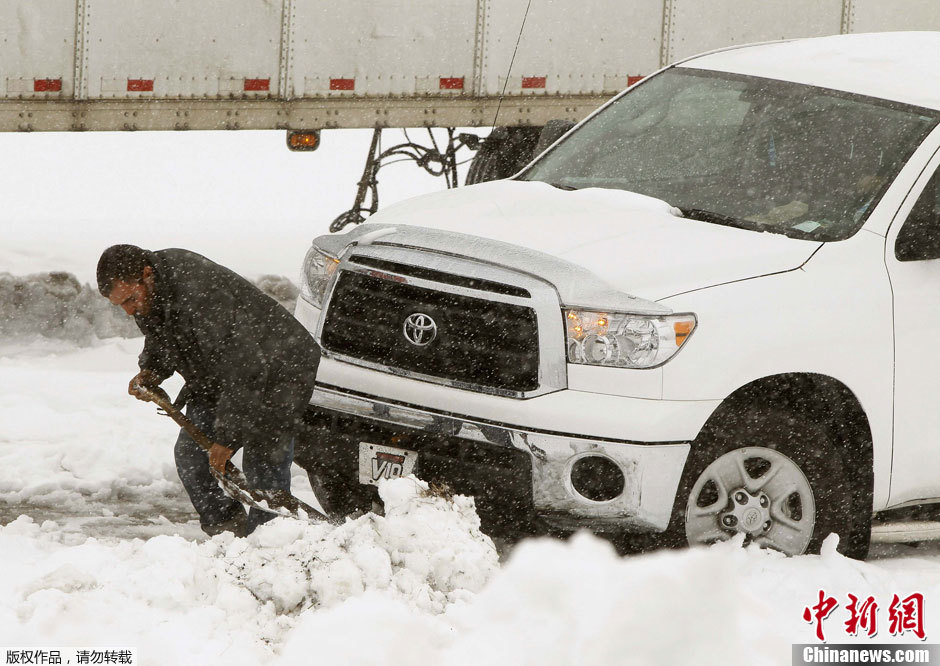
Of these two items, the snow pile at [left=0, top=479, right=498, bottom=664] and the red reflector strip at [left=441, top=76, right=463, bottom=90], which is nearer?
the snow pile at [left=0, top=479, right=498, bottom=664]

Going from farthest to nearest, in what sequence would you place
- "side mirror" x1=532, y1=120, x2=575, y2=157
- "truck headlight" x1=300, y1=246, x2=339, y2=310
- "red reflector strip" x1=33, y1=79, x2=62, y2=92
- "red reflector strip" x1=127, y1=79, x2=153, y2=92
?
"red reflector strip" x1=127, y1=79, x2=153, y2=92, "red reflector strip" x1=33, y1=79, x2=62, y2=92, "side mirror" x1=532, y1=120, x2=575, y2=157, "truck headlight" x1=300, y1=246, x2=339, y2=310

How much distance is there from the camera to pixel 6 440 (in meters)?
7.17

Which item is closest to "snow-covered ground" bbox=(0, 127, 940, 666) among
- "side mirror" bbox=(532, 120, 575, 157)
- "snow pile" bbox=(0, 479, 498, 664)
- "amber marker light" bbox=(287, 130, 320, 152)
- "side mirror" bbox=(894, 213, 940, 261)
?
"snow pile" bbox=(0, 479, 498, 664)

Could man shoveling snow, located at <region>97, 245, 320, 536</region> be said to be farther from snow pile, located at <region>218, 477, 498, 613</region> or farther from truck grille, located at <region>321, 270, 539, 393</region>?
snow pile, located at <region>218, 477, 498, 613</region>

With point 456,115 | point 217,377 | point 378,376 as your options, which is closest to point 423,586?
point 378,376

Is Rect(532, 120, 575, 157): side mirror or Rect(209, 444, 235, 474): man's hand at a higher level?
Rect(532, 120, 575, 157): side mirror

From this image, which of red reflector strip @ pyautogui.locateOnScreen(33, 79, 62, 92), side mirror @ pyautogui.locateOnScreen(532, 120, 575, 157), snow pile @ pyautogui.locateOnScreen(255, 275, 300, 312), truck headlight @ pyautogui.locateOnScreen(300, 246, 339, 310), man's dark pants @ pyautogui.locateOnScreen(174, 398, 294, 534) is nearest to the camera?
man's dark pants @ pyautogui.locateOnScreen(174, 398, 294, 534)

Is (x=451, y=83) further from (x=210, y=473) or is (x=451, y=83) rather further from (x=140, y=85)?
(x=210, y=473)

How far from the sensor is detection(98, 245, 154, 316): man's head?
4938 mm

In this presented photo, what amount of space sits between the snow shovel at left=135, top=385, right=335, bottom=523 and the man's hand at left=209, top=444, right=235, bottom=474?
26 mm

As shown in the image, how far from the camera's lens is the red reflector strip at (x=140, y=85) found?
396 inches

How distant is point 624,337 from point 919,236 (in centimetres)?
131

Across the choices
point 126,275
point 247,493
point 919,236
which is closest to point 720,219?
point 919,236

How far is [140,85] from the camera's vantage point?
10.1m
